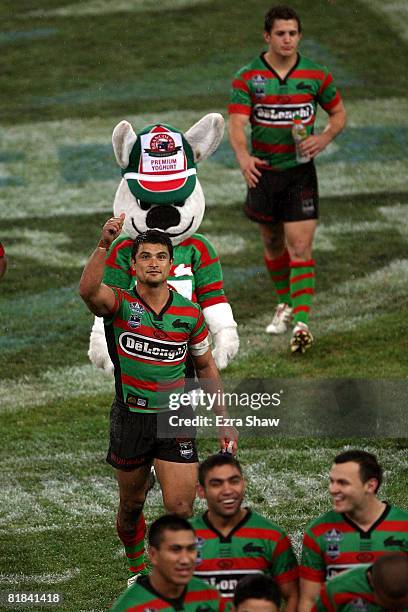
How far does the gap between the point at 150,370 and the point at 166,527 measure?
1.41 meters

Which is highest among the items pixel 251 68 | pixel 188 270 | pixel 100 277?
pixel 251 68

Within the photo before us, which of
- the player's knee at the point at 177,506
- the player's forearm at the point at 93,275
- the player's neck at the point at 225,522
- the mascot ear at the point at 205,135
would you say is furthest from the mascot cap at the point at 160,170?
the player's neck at the point at 225,522

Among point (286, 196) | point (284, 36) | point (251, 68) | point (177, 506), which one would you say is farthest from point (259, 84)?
point (177, 506)

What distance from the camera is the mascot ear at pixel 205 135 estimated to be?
7.50 m

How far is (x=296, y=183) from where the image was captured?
9.77 m

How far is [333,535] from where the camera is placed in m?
5.49

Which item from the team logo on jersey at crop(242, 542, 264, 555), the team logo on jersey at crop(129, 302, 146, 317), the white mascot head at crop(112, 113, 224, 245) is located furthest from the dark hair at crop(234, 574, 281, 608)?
the white mascot head at crop(112, 113, 224, 245)

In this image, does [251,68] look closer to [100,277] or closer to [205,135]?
[205,135]

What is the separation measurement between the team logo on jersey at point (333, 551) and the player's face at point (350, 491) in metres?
0.14

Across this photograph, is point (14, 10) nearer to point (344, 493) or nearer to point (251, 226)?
point (251, 226)

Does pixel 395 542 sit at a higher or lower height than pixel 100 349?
lower

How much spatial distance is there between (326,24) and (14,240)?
744 cm

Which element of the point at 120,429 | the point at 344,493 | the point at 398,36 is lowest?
the point at 344,493

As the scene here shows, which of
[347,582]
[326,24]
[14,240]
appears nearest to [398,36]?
[326,24]
